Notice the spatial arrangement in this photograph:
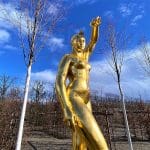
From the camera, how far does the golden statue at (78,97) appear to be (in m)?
3.75

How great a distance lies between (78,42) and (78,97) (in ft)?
2.98

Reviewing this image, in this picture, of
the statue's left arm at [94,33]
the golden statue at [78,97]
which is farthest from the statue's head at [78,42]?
the statue's left arm at [94,33]

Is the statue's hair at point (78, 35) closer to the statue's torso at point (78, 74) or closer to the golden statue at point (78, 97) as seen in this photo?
the golden statue at point (78, 97)

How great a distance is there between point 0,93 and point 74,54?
22.8 m

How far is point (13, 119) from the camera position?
12.3 m

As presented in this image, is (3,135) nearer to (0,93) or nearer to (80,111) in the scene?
(80,111)

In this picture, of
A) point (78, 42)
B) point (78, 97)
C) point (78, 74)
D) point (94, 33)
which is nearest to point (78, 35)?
point (78, 42)

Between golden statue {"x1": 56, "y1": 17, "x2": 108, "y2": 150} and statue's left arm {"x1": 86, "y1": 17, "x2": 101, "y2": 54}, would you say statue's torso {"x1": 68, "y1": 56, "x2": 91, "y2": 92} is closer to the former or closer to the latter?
golden statue {"x1": 56, "y1": 17, "x2": 108, "y2": 150}

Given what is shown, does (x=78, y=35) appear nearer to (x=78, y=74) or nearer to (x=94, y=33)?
(x=94, y=33)

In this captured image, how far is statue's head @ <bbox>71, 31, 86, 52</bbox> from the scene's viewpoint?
442 cm

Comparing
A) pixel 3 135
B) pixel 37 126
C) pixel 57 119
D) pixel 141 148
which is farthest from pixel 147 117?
pixel 3 135

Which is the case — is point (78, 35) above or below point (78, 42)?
above

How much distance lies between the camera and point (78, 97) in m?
4.00

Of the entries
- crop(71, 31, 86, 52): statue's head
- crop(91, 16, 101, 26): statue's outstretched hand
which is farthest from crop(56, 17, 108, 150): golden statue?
crop(91, 16, 101, 26): statue's outstretched hand
